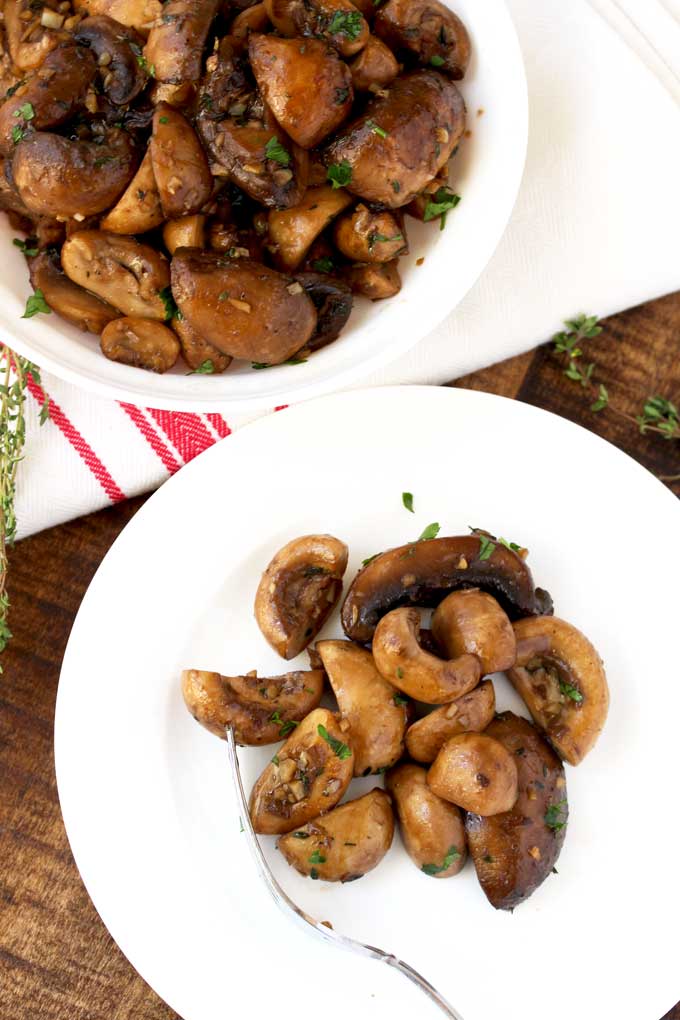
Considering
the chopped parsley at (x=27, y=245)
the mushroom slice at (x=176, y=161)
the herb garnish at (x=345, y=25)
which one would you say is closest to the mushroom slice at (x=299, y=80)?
the herb garnish at (x=345, y=25)

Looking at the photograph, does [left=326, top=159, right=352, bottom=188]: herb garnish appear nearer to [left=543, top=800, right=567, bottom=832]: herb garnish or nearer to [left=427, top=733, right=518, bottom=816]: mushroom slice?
[left=427, top=733, right=518, bottom=816]: mushroom slice

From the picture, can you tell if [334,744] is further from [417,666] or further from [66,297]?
[66,297]

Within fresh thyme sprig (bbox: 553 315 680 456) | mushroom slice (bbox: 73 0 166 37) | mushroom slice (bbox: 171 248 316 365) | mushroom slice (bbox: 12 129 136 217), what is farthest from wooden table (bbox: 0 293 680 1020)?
mushroom slice (bbox: 73 0 166 37)

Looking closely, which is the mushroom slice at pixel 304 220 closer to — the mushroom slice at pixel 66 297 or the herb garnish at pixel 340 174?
the herb garnish at pixel 340 174

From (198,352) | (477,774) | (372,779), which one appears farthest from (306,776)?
(198,352)

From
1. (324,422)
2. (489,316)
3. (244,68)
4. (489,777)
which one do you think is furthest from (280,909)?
(244,68)

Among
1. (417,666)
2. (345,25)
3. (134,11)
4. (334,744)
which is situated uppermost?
(345,25)
